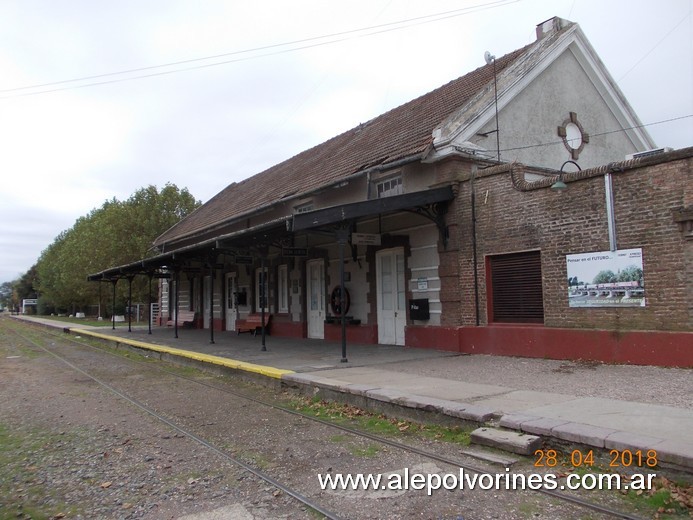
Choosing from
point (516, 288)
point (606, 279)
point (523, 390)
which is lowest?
point (523, 390)

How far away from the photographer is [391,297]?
1472 centimetres

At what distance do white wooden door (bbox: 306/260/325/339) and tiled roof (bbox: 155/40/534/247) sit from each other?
2684 mm

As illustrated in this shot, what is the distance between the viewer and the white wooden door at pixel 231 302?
79.9ft

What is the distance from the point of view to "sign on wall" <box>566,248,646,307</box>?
9.64m

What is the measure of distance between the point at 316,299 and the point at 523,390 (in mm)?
11106

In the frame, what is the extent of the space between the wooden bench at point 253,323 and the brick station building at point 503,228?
1.62 ft

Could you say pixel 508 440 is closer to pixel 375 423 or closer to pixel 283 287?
pixel 375 423

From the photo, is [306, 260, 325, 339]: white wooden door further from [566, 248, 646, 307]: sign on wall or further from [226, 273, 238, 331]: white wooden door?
[566, 248, 646, 307]: sign on wall

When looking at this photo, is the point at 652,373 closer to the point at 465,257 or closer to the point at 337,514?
the point at 465,257

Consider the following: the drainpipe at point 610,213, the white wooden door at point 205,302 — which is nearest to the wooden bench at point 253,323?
the white wooden door at point 205,302

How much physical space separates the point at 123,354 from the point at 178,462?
543 inches

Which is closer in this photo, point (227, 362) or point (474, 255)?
point (227, 362)

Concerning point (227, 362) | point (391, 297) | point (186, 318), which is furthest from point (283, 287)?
point (186, 318)

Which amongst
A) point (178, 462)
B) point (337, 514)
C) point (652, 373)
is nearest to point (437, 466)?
point (337, 514)
